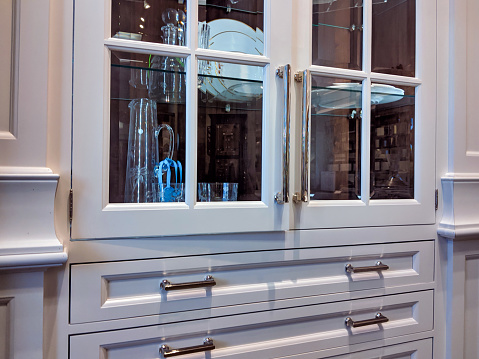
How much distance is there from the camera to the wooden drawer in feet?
2.62

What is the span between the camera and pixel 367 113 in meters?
1.05

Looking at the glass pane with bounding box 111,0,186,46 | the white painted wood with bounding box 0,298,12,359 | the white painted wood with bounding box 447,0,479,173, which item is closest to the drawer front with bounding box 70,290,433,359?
the white painted wood with bounding box 0,298,12,359

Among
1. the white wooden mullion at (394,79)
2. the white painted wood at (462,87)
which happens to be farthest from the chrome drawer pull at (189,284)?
the white painted wood at (462,87)

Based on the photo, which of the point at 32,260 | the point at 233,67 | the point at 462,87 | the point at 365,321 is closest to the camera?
the point at 32,260

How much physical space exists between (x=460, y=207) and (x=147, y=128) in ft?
3.29

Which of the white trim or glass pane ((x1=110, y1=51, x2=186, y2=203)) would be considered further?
glass pane ((x1=110, y1=51, x2=186, y2=203))

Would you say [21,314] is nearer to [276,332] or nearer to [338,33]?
[276,332]

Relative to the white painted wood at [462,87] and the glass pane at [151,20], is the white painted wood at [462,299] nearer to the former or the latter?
the white painted wood at [462,87]

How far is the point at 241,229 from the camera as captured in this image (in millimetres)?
892

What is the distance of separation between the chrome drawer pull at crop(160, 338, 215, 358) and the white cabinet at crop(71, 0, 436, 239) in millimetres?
279

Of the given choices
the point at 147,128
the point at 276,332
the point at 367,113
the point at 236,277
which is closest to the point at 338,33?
the point at 367,113

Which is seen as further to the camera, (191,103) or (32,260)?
(191,103)

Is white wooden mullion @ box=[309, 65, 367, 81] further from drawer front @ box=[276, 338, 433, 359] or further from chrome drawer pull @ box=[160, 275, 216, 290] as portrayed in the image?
drawer front @ box=[276, 338, 433, 359]

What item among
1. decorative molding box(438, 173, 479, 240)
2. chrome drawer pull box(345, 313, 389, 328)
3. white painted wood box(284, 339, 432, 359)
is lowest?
white painted wood box(284, 339, 432, 359)
